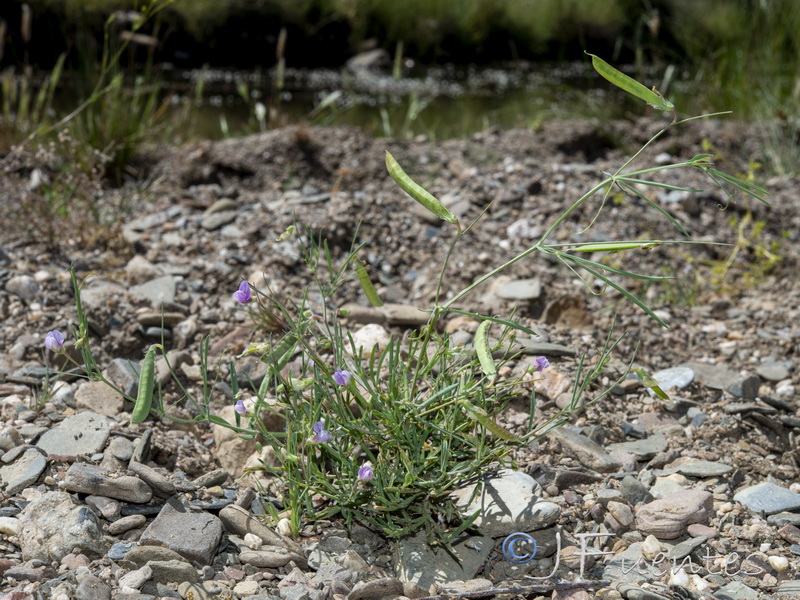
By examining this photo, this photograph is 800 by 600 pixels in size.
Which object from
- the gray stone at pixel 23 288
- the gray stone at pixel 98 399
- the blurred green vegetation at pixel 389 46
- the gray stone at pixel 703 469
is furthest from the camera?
the blurred green vegetation at pixel 389 46

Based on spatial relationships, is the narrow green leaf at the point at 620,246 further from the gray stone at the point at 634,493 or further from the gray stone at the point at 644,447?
the gray stone at the point at 644,447

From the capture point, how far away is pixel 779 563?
1.95m

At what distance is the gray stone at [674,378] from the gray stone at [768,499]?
59cm

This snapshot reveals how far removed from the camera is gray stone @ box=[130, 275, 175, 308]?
3199mm

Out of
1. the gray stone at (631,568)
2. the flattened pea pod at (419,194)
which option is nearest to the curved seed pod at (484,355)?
the flattened pea pod at (419,194)

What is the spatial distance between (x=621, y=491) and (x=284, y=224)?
7.04 feet

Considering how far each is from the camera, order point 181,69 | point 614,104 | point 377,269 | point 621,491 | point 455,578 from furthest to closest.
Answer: point 181,69, point 614,104, point 377,269, point 621,491, point 455,578

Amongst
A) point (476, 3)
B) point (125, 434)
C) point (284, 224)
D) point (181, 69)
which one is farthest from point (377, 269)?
point (476, 3)

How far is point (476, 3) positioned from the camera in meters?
15.5

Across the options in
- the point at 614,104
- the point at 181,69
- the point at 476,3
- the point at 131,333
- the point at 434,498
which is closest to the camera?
the point at 434,498

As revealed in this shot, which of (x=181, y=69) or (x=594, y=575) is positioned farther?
(x=181, y=69)

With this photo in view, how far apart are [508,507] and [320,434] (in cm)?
53

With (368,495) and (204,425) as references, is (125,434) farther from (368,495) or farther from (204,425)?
(368,495)

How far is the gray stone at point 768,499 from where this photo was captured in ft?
7.07
